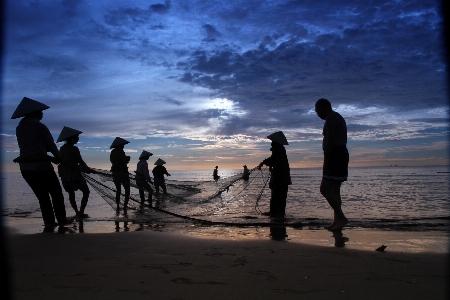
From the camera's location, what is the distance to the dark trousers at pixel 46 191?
5.71 meters

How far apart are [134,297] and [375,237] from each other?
449 centimetres

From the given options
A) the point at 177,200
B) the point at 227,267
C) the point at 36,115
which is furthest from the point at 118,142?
the point at 227,267

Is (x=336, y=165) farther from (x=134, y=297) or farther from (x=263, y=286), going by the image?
(x=134, y=297)

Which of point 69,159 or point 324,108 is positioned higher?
point 324,108

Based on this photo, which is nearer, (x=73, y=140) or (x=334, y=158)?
(x=334, y=158)

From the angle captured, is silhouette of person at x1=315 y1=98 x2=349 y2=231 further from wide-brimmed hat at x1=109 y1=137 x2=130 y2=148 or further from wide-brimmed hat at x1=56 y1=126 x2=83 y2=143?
wide-brimmed hat at x1=109 y1=137 x2=130 y2=148

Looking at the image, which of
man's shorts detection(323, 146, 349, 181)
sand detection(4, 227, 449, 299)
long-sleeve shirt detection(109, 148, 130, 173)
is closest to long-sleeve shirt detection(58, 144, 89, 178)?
long-sleeve shirt detection(109, 148, 130, 173)

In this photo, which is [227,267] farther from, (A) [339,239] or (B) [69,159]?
(B) [69,159]

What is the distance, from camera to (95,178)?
8.05m

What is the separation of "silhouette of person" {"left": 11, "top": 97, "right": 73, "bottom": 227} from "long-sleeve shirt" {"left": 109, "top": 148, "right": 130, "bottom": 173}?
3.80 m

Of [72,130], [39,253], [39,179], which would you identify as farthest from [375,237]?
[72,130]

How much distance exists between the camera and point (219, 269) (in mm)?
3096

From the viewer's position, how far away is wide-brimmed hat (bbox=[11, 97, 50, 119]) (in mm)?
5715

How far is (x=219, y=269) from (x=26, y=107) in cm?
490
